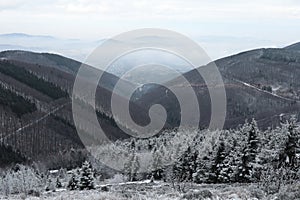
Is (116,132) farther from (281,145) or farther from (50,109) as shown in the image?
(281,145)

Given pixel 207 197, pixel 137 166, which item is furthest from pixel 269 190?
pixel 137 166

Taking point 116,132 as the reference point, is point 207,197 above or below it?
above

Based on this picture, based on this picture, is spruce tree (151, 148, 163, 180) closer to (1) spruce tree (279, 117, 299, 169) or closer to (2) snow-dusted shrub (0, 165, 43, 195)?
(2) snow-dusted shrub (0, 165, 43, 195)

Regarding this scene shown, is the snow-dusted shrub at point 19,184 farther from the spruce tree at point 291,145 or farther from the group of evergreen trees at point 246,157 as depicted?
the spruce tree at point 291,145

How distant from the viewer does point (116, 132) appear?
591ft

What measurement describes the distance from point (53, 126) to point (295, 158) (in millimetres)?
147938

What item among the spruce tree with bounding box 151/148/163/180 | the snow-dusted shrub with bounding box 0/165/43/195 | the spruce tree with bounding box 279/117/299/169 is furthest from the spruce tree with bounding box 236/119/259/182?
the spruce tree with bounding box 151/148/163/180

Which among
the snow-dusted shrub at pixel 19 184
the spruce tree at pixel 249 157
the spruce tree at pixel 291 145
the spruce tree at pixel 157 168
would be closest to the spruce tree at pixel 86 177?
the snow-dusted shrub at pixel 19 184

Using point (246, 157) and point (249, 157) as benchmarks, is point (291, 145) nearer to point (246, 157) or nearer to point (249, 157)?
point (249, 157)

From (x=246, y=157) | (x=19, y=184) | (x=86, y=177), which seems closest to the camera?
(x=246, y=157)

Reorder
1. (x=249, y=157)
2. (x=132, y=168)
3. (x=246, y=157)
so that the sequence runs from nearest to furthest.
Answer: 1. (x=249, y=157)
2. (x=246, y=157)
3. (x=132, y=168)

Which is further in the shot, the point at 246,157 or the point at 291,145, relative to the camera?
the point at 246,157

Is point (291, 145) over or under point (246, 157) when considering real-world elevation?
over

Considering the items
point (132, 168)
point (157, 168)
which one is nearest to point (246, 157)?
point (157, 168)
